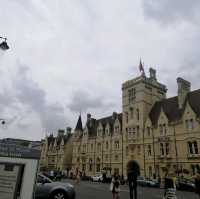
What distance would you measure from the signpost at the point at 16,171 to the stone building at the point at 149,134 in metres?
34.1

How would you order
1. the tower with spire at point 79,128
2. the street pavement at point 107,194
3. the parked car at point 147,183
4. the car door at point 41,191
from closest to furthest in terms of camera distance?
the car door at point 41,191 < the street pavement at point 107,194 < the parked car at point 147,183 < the tower with spire at point 79,128

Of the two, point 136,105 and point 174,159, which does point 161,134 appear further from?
point 136,105

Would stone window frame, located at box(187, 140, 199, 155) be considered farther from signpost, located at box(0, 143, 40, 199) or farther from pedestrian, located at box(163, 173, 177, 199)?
signpost, located at box(0, 143, 40, 199)

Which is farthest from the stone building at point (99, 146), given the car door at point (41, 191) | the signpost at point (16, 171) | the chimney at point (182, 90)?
the signpost at point (16, 171)

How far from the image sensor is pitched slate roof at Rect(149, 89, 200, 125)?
41.2m

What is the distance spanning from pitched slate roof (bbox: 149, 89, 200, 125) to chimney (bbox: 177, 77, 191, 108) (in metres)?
0.65

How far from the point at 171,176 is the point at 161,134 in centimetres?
3399

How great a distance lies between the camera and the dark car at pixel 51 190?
1142 cm

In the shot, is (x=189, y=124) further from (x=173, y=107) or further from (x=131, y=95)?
(x=131, y=95)

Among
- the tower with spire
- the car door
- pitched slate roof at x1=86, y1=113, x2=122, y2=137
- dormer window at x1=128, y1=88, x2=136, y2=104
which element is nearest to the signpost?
the car door

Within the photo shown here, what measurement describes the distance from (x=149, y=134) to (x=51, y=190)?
36.1 m

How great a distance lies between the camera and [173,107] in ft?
148

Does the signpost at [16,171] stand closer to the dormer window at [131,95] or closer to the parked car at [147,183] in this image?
the parked car at [147,183]

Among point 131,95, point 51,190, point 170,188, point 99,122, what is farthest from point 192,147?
point 51,190
